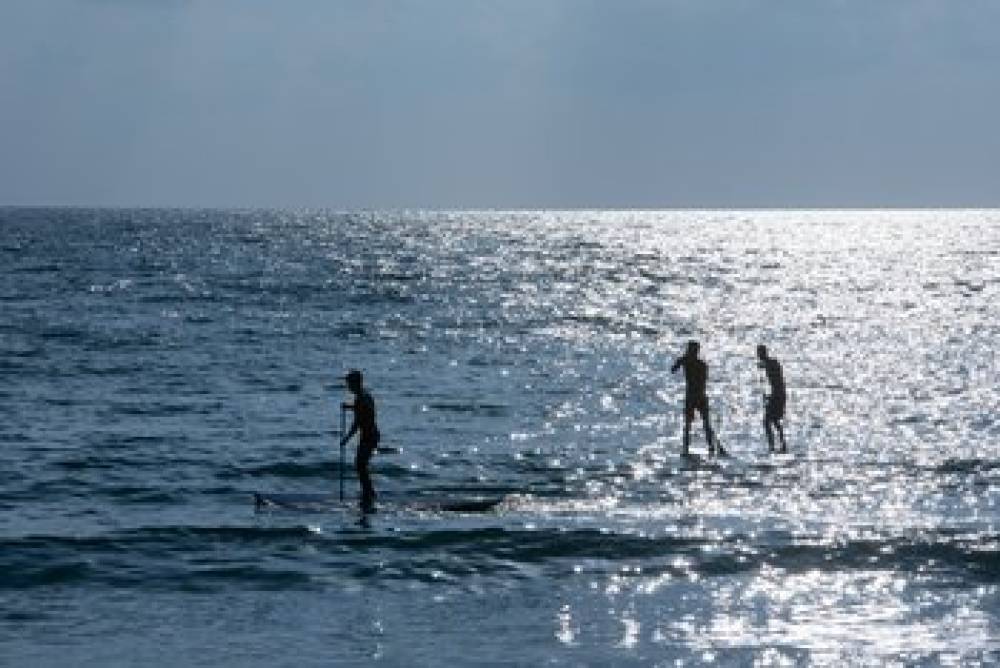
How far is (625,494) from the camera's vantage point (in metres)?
25.8

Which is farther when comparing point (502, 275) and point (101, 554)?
point (502, 275)

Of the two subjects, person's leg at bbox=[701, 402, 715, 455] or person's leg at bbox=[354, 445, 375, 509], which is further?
person's leg at bbox=[701, 402, 715, 455]

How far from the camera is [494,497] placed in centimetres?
2505

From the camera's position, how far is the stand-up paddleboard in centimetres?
2372

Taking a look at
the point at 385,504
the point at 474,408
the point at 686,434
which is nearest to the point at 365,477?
the point at 385,504

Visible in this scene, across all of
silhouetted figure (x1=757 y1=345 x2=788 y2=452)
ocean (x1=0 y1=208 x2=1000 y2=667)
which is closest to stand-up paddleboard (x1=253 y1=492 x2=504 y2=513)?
ocean (x1=0 y1=208 x2=1000 y2=667)

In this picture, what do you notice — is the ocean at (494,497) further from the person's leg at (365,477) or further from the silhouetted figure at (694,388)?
the silhouetted figure at (694,388)

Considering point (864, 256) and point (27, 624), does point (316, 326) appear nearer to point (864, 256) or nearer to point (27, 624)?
point (27, 624)

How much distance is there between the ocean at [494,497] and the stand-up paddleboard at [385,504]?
13 cm

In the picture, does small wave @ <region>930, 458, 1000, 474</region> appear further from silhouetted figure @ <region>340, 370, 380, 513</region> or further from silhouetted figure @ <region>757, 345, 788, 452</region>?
silhouetted figure @ <region>340, 370, 380, 513</region>

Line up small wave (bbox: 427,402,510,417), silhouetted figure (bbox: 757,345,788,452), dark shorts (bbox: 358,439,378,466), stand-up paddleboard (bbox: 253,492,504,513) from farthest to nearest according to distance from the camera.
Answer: small wave (bbox: 427,402,510,417)
silhouetted figure (bbox: 757,345,788,452)
dark shorts (bbox: 358,439,378,466)
stand-up paddleboard (bbox: 253,492,504,513)

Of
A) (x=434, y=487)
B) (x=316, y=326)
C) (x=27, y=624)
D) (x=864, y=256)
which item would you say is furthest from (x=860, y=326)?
(x=864, y=256)

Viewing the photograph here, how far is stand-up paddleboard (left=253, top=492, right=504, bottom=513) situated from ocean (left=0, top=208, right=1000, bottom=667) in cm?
13

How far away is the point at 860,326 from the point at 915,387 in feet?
81.9
